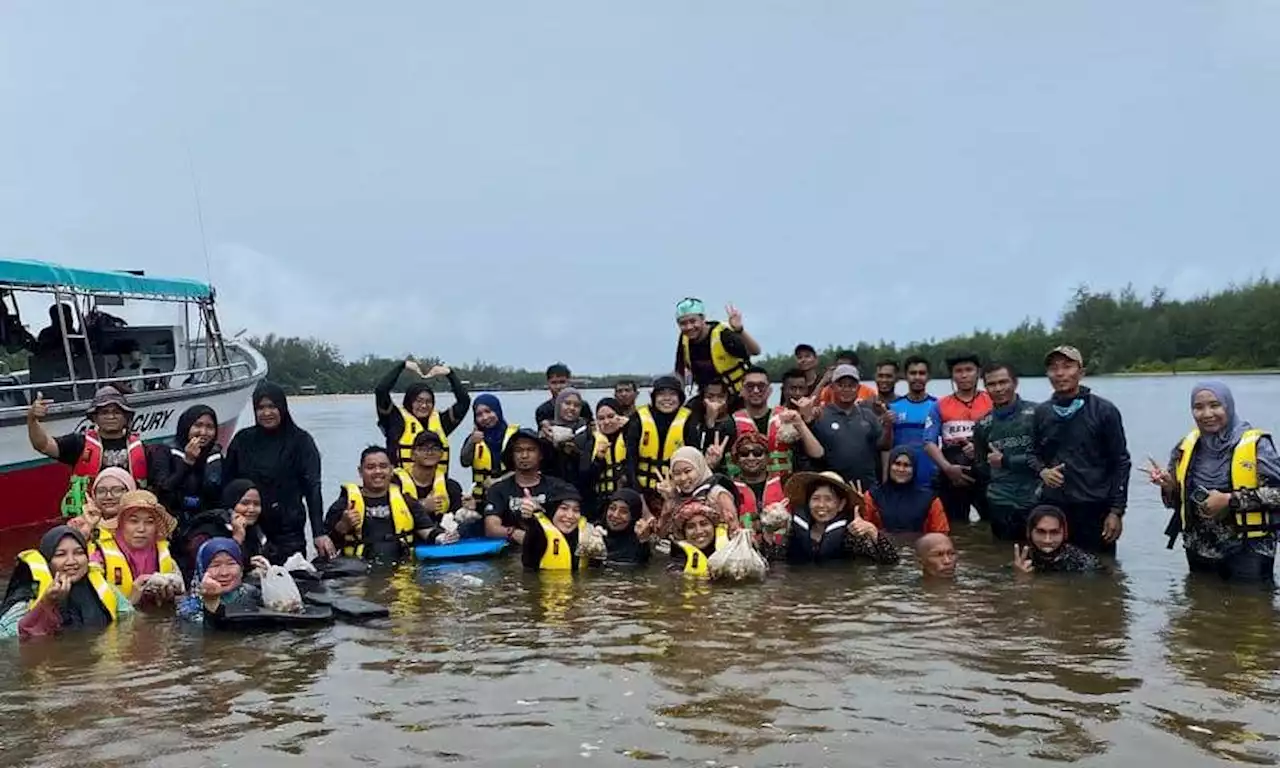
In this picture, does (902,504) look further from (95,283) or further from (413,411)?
(95,283)

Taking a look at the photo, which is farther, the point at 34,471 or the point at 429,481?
the point at 34,471

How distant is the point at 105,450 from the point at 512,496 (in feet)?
11.0

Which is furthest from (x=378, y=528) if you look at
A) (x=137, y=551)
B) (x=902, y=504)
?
(x=902, y=504)

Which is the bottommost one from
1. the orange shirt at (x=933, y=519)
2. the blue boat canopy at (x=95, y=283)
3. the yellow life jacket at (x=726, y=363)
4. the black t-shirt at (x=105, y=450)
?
the orange shirt at (x=933, y=519)

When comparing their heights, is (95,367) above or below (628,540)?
above

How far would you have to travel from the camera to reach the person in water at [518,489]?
31.0ft

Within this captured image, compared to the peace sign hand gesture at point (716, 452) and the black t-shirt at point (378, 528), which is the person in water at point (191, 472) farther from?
the peace sign hand gesture at point (716, 452)

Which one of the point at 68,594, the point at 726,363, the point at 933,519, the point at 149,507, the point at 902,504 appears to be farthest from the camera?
the point at 726,363

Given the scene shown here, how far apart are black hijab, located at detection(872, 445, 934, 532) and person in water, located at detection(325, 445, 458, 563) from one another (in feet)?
12.6

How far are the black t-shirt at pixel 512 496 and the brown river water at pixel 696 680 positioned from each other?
4.26ft

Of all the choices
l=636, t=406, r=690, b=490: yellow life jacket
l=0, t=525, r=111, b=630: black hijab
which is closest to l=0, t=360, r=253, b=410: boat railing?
l=0, t=525, r=111, b=630: black hijab

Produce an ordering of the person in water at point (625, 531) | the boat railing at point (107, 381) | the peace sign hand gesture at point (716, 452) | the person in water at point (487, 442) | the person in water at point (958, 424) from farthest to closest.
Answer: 1. the boat railing at point (107, 381)
2. the person in water at point (487, 442)
3. the person in water at point (958, 424)
4. the peace sign hand gesture at point (716, 452)
5. the person in water at point (625, 531)

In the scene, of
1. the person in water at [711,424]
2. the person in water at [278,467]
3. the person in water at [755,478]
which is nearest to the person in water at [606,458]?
the person in water at [711,424]

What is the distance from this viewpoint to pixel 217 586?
680cm
